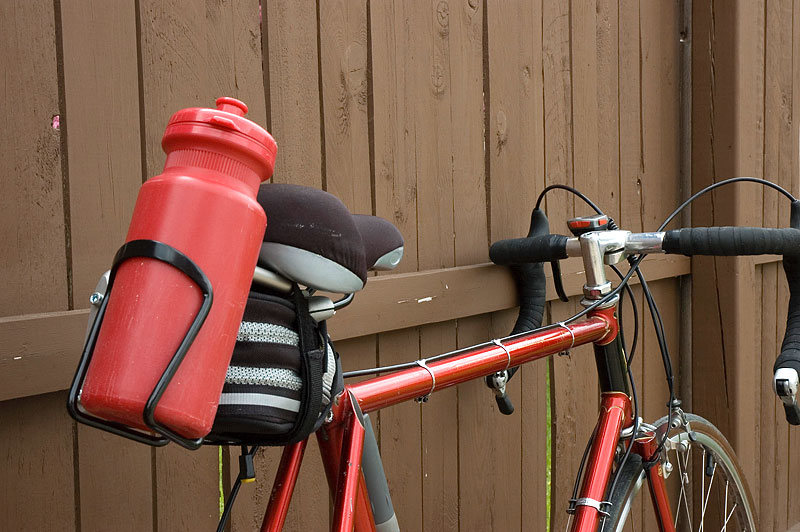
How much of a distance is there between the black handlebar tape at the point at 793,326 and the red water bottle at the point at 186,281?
110 centimetres

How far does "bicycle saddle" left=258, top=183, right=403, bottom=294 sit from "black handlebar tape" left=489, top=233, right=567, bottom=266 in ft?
2.97

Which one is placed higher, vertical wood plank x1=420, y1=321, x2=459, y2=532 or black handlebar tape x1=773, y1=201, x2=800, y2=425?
black handlebar tape x1=773, y1=201, x2=800, y2=425

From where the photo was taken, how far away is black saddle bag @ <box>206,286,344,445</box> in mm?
806

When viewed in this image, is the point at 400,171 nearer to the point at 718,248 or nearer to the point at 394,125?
the point at 394,125

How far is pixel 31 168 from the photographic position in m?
1.15

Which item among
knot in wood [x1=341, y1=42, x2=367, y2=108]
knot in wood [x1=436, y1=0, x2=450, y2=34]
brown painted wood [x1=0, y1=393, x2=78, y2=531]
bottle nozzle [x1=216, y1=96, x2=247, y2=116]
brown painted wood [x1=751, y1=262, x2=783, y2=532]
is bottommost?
brown painted wood [x1=751, y1=262, x2=783, y2=532]

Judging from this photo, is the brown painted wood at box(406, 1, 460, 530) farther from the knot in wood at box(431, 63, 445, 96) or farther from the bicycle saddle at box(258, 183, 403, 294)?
the bicycle saddle at box(258, 183, 403, 294)

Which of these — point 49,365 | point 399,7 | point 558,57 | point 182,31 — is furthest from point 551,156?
point 49,365

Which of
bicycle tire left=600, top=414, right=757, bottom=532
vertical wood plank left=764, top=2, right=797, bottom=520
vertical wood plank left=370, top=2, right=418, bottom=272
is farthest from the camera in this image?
vertical wood plank left=764, top=2, right=797, bottom=520

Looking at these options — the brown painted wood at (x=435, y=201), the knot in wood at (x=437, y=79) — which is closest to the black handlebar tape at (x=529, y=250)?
the brown painted wood at (x=435, y=201)

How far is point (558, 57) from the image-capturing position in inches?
87.0

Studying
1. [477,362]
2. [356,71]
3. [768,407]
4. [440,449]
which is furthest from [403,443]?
[768,407]

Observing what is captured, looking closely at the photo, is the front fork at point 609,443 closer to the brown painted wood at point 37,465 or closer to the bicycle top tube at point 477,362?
the bicycle top tube at point 477,362

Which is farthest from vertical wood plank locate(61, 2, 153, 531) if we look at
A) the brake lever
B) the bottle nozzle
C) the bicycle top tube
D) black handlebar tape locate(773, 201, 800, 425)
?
black handlebar tape locate(773, 201, 800, 425)
